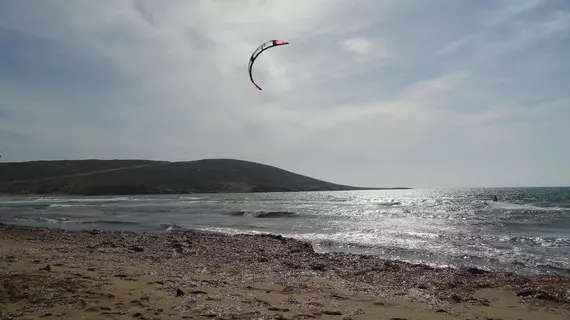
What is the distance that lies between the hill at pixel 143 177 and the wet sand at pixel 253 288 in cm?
13254

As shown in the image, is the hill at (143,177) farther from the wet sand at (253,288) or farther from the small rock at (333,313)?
the small rock at (333,313)

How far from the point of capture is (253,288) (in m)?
10.2

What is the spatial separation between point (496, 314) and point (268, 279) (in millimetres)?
5882

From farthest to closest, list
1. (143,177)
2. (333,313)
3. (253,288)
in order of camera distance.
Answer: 1. (143,177)
2. (253,288)
3. (333,313)

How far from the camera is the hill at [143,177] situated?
140875 millimetres

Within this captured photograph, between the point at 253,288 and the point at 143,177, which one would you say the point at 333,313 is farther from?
the point at 143,177

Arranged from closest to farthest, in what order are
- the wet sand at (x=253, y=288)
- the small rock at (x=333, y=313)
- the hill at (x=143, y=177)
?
the wet sand at (x=253, y=288)
the small rock at (x=333, y=313)
the hill at (x=143, y=177)

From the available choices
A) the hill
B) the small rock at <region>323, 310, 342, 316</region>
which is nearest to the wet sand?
the small rock at <region>323, 310, 342, 316</region>

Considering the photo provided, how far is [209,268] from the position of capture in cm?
1323

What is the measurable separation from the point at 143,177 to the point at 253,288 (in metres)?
160

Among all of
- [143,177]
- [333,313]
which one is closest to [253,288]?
[333,313]

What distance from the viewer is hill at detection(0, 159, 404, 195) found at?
141 meters

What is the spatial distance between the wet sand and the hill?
435 feet

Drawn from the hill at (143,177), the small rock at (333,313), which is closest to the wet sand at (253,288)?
the small rock at (333,313)
